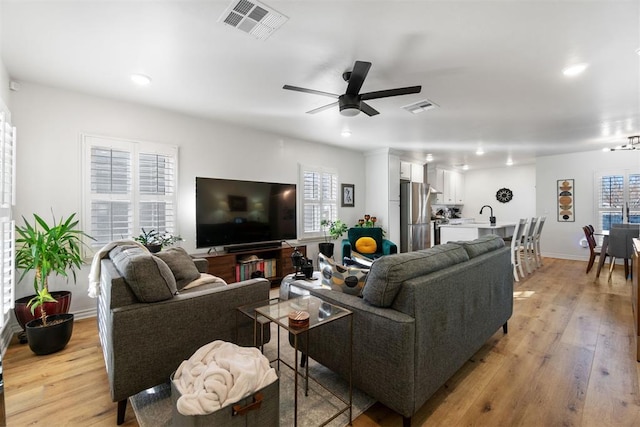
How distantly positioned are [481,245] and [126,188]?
382 centimetres

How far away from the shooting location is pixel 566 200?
21.1 ft

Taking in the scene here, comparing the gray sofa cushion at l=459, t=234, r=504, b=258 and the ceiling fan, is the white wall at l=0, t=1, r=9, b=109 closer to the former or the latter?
the ceiling fan

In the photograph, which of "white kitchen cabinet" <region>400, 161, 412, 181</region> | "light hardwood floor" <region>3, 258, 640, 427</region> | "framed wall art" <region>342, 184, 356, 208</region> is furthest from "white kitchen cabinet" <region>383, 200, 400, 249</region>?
"light hardwood floor" <region>3, 258, 640, 427</region>

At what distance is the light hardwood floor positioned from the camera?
64.5 inches

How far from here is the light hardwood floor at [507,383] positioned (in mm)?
1638

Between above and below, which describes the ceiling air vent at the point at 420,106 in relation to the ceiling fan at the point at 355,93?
above

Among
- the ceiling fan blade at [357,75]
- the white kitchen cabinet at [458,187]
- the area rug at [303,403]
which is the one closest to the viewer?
the area rug at [303,403]

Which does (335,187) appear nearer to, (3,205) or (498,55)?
(498,55)

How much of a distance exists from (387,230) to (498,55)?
13.0 feet

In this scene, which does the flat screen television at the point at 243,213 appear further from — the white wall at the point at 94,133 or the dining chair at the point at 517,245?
the dining chair at the point at 517,245

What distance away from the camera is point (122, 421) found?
1.59 metres

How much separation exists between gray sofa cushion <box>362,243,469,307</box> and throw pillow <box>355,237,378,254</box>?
9.41 ft

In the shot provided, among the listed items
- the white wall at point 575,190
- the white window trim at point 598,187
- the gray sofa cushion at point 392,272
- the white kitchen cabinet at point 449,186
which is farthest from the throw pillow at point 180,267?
the white window trim at point 598,187

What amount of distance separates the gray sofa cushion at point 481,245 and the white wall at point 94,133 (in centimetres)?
327
